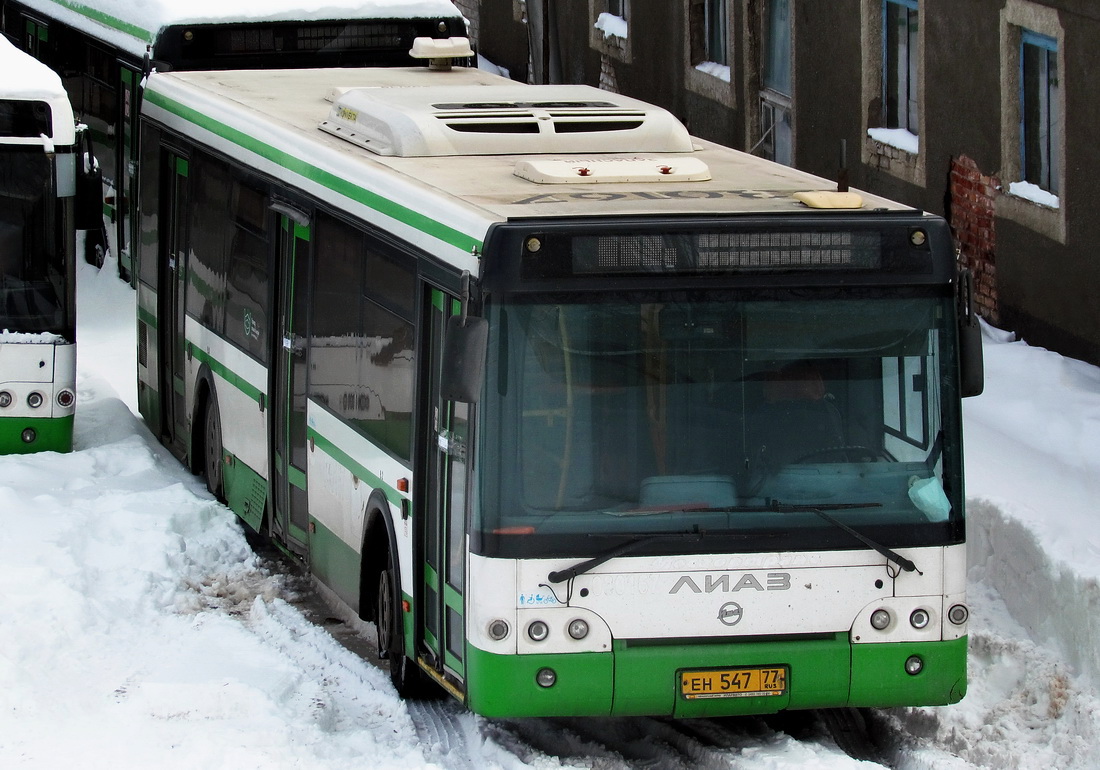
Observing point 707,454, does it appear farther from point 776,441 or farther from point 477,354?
point 477,354

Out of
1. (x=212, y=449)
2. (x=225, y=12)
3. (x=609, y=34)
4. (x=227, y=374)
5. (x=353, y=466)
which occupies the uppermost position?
(x=225, y=12)

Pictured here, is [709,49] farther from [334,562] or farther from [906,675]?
[906,675]

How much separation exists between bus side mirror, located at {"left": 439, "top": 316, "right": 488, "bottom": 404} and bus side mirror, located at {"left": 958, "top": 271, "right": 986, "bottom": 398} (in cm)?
187

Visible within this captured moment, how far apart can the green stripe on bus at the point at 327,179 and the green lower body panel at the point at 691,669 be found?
1636 millimetres

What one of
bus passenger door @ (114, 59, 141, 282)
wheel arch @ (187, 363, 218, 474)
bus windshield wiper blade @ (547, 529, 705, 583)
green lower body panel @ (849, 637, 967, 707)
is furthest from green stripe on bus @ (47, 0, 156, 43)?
green lower body panel @ (849, 637, 967, 707)

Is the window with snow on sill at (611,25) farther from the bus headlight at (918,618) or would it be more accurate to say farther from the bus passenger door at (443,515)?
the bus headlight at (918,618)

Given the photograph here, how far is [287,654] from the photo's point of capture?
974 cm

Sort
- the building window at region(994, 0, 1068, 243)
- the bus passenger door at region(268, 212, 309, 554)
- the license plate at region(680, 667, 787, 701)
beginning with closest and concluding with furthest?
the license plate at region(680, 667, 787, 701) → the bus passenger door at region(268, 212, 309, 554) → the building window at region(994, 0, 1068, 243)

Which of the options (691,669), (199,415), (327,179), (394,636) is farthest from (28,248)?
(691,669)

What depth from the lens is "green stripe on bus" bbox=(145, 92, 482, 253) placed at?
8.10 metres

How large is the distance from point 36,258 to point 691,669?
6.24m

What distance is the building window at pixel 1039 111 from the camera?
14.8 metres

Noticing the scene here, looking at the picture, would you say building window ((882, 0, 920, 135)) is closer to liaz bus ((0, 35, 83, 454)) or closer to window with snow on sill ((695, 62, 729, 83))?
window with snow on sill ((695, 62, 729, 83))

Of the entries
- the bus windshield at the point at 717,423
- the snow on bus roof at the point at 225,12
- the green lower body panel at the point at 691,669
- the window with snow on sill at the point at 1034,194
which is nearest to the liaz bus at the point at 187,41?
the snow on bus roof at the point at 225,12
